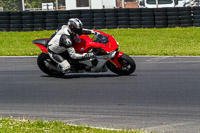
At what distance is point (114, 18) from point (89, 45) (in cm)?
1283

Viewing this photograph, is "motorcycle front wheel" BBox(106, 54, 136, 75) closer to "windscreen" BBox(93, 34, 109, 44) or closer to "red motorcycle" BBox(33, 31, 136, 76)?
"red motorcycle" BBox(33, 31, 136, 76)

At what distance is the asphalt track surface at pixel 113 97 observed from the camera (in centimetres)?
733

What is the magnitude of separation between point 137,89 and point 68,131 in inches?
145

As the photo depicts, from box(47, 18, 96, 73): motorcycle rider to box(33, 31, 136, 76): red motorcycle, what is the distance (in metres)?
0.13

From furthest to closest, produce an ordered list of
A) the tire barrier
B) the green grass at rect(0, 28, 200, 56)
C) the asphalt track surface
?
the tire barrier < the green grass at rect(0, 28, 200, 56) < the asphalt track surface

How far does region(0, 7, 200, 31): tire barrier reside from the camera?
76.3 feet

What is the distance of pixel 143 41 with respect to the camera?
2148 centimetres

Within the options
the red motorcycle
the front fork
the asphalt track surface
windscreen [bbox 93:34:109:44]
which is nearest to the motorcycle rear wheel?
the red motorcycle

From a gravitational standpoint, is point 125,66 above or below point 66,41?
below

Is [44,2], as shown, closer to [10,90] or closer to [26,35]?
[26,35]

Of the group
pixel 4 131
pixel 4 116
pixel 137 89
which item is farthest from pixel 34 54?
pixel 4 131

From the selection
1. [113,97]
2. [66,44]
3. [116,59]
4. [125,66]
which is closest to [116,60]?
[116,59]

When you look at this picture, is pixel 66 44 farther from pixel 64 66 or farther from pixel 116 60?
pixel 116 60

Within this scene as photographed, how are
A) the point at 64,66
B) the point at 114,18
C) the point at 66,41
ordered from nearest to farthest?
the point at 66,41
the point at 64,66
the point at 114,18
